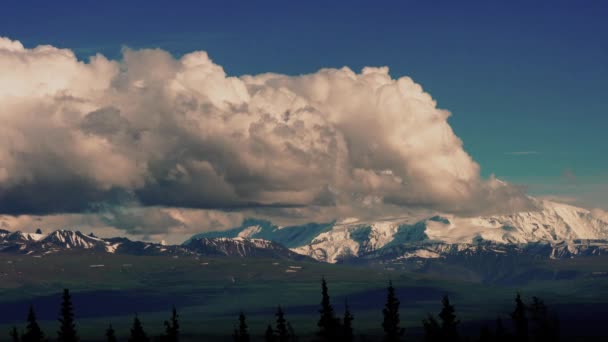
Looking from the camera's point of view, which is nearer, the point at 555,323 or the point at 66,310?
the point at 66,310

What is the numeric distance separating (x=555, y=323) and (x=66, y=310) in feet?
340

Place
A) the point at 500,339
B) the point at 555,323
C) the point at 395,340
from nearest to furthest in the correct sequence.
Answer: the point at 395,340 → the point at 500,339 → the point at 555,323

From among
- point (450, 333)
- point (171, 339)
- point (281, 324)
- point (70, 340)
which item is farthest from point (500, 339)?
point (70, 340)

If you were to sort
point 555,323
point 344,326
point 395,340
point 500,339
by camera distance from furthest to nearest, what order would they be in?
point 555,323 → point 500,339 → point 344,326 → point 395,340

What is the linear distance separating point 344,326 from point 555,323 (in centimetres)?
6223

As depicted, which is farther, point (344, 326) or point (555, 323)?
point (555, 323)

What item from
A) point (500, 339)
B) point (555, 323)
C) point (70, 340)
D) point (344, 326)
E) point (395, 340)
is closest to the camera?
point (70, 340)

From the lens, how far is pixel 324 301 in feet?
438

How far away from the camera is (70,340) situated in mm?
126125

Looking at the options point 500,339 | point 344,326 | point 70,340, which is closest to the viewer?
point 70,340

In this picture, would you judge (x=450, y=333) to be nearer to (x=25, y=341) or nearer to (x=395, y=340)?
(x=395, y=340)

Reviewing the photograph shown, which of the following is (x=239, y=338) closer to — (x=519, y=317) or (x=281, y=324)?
(x=281, y=324)

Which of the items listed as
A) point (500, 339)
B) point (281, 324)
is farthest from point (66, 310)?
point (500, 339)

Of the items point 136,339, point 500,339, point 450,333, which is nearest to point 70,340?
point 136,339
